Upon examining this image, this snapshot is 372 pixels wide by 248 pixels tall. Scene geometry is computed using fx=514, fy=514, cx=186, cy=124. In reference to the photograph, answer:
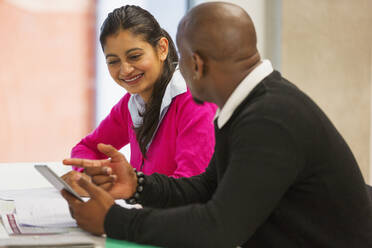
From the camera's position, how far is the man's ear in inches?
42.6

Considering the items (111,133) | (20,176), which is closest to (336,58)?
(111,133)

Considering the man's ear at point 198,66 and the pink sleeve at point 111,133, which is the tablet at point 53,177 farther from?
the pink sleeve at point 111,133

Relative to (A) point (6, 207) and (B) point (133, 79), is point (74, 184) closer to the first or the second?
(A) point (6, 207)

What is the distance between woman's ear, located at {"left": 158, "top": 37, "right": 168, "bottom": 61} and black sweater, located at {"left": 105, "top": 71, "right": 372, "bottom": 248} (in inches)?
31.9

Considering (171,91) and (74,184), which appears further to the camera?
(171,91)

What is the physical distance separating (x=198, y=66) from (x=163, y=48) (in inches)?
34.5

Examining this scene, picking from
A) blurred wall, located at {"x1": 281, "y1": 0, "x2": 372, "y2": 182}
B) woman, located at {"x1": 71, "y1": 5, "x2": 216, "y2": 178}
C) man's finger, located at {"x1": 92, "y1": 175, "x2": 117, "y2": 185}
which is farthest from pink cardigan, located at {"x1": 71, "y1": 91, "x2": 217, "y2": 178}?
blurred wall, located at {"x1": 281, "y1": 0, "x2": 372, "y2": 182}

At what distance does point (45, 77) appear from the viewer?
2.89 m

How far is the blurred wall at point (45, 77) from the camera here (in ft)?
9.20

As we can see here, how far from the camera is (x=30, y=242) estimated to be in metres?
0.98

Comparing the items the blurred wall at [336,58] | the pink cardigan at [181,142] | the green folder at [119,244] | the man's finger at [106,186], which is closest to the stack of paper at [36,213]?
the man's finger at [106,186]

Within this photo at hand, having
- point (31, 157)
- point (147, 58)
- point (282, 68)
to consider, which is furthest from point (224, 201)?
point (282, 68)

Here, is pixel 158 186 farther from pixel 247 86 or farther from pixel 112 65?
pixel 112 65

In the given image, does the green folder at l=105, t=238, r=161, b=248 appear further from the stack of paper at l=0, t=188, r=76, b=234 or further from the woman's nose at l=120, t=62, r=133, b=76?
the woman's nose at l=120, t=62, r=133, b=76
